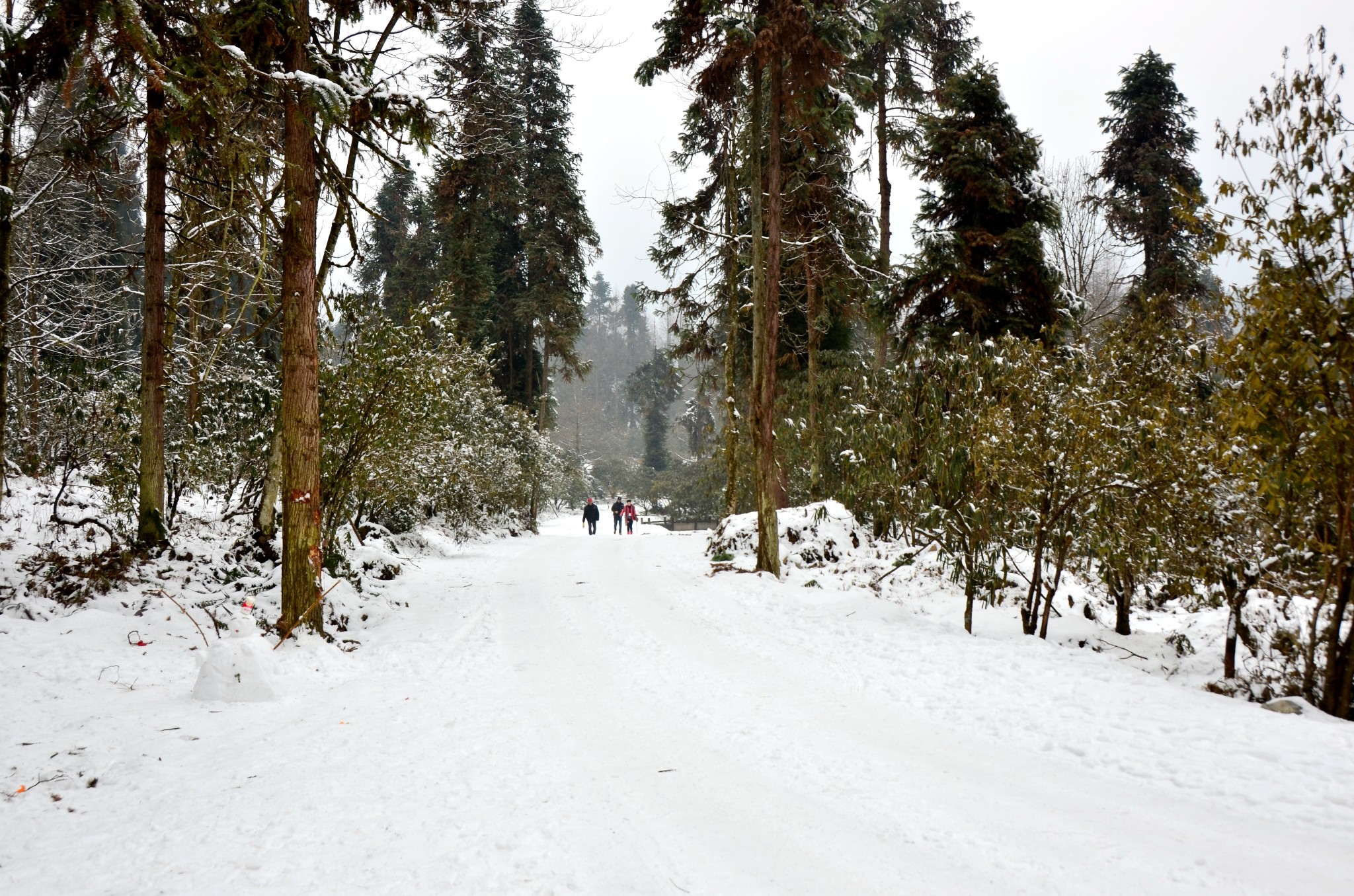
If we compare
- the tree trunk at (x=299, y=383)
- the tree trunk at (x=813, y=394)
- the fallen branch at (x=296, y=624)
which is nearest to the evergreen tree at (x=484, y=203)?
the tree trunk at (x=299, y=383)

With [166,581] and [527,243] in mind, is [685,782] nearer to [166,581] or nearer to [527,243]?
[166,581]

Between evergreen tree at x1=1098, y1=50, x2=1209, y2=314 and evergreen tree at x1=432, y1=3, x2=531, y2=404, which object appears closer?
evergreen tree at x1=432, y1=3, x2=531, y2=404

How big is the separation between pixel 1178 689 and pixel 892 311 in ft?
34.0

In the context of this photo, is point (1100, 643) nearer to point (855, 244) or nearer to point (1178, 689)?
point (1178, 689)

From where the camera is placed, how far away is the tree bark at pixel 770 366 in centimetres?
1248

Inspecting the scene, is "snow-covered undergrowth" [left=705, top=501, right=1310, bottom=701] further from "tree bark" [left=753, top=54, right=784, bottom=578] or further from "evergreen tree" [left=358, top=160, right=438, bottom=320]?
"evergreen tree" [left=358, top=160, right=438, bottom=320]

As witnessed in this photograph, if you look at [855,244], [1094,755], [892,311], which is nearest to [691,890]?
[1094,755]

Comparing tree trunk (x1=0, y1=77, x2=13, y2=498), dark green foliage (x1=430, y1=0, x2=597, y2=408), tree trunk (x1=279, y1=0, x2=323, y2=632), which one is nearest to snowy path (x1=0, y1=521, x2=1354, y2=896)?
tree trunk (x1=279, y1=0, x2=323, y2=632)

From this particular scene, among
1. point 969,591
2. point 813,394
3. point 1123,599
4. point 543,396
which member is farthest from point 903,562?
point 543,396

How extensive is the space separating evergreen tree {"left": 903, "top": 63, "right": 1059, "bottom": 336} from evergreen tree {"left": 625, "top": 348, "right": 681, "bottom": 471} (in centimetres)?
2984

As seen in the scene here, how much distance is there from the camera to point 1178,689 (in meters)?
5.46

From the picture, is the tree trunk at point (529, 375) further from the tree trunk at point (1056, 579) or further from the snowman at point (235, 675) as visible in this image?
the tree trunk at point (1056, 579)

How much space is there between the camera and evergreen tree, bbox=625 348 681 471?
44688 mm

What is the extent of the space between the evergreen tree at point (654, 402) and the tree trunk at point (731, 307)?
2661 cm
